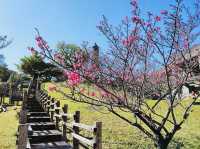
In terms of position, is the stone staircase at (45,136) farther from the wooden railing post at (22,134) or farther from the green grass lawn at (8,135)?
the wooden railing post at (22,134)

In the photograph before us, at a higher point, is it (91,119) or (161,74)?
(161,74)

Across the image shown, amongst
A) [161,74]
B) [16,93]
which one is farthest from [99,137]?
[16,93]

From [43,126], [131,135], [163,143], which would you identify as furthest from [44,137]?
[163,143]

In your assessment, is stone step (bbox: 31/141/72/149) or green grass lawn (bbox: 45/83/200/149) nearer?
stone step (bbox: 31/141/72/149)

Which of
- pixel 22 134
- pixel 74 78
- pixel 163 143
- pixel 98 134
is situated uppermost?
pixel 74 78

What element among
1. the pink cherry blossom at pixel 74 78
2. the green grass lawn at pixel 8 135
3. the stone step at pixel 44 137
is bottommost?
the green grass lawn at pixel 8 135

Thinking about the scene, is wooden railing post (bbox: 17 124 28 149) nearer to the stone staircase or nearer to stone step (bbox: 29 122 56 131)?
the stone staircase

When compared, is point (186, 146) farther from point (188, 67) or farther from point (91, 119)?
point (91, 119)

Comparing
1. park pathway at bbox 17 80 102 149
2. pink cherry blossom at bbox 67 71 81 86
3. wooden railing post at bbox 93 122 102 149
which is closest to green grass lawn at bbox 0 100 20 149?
park pathway at bbox 17 80 102 149

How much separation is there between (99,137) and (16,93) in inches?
946

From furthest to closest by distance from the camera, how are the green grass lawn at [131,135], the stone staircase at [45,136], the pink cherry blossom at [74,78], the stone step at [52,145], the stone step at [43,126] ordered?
the stone step at [43,126] < the green grass lawn at [131,135] < the stone staircase at [45,136] < the stone step at [52,145] < the pink cherry blossom at [74,78]

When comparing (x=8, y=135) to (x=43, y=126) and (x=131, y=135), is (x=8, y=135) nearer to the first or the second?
(x=43, y=126)

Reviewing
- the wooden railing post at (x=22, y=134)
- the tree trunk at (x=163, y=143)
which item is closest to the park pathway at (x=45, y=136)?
the wooden railing post at (x=22, y=134)

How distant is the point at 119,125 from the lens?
17.1 metres
